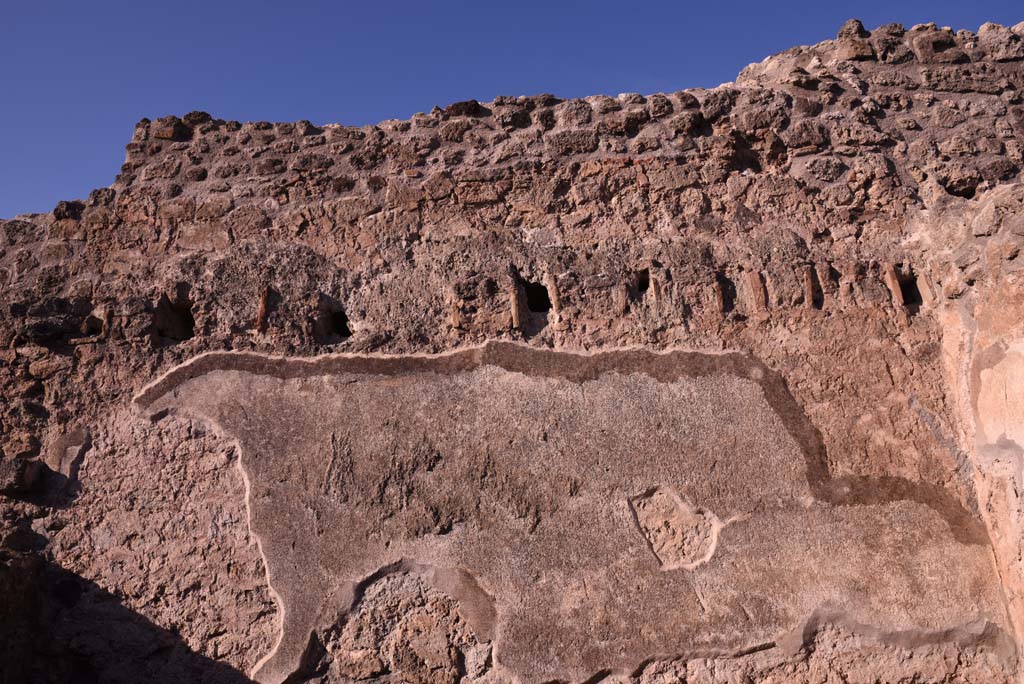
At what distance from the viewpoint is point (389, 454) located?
323 cm

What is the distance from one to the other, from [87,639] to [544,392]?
6.18 ft

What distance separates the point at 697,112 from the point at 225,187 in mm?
2105

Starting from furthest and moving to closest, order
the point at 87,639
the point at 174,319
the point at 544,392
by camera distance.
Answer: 1. the point at 174,319
2. the point at 544,392
3. the point at 87,639

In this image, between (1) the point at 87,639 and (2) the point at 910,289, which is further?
(2) the point at 910,289

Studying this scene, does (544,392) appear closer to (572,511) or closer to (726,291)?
(572,511)

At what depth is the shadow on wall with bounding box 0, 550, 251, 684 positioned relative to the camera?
3.04 m

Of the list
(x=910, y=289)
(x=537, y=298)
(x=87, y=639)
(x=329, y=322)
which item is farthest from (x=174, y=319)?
(x=910, y=289)

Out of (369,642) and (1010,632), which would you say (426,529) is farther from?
(1010,632)

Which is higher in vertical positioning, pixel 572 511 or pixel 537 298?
pixel 537 298

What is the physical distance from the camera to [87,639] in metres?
3.12

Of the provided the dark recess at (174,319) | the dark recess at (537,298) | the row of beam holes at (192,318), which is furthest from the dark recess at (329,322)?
the dark recess at (537,298)

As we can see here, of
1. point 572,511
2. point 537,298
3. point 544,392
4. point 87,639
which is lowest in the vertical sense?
point 87,639

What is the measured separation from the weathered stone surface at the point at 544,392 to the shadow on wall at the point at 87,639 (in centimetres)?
1

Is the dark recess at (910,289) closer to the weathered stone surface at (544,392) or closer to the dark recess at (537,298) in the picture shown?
the weathered stone surface at (544,392)
